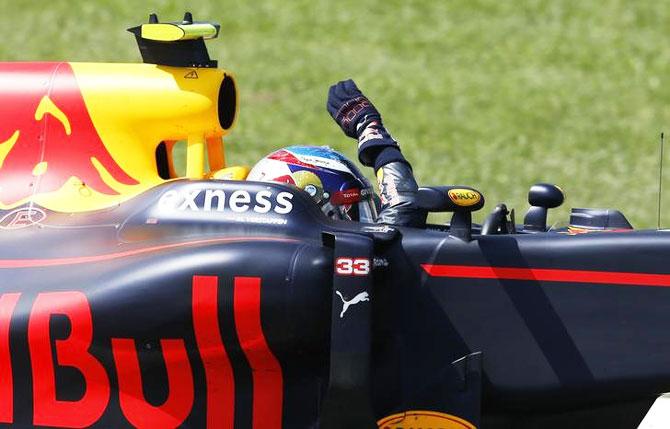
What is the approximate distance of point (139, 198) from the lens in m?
5.21

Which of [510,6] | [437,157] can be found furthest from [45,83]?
[510,6]

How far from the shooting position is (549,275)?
4.76m

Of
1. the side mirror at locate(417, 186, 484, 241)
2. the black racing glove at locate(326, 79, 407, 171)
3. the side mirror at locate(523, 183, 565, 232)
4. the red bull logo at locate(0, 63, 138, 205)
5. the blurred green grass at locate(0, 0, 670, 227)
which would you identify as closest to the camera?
the side mirror at locate(417, 186, 484, 241)

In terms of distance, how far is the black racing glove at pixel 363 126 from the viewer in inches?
211

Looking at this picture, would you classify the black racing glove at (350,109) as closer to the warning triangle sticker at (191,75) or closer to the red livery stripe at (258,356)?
the warning triangle sticker at (191,75)

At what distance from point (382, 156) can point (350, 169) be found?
0.26 m

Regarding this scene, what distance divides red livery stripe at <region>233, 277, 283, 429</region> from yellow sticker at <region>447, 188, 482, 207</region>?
0.77m

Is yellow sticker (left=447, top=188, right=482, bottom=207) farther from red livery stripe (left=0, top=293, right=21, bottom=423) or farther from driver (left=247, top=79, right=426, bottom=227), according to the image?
red livery stripe (left=0, top=293, right=21, bottom=423)

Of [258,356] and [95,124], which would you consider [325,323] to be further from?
[95,124]

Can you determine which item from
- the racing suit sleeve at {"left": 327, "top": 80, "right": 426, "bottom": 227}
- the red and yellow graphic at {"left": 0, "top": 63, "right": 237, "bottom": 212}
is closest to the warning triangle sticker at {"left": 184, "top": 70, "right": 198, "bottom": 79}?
the red and yellow graphic at {"left": 0, "top": 63, "right": 237, "bottom": 212}

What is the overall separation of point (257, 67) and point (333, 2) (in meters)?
1.68

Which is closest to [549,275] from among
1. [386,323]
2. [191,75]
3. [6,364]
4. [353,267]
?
[386,323]

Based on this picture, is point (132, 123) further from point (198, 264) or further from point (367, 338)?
point (367, 338)

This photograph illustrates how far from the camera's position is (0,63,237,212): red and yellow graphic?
5.50 meters
